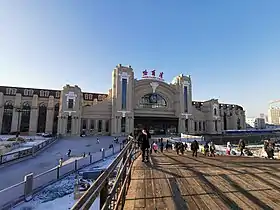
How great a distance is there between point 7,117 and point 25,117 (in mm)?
4321

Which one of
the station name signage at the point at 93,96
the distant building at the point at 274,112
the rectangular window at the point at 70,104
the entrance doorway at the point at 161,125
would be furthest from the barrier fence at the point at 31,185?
the distant building at the point at 274,112

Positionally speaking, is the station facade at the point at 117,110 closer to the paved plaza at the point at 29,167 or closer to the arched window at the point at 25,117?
the arched window at the point at 25,117

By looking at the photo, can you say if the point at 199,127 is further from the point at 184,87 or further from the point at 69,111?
the point at 69,111

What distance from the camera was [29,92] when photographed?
181 ft

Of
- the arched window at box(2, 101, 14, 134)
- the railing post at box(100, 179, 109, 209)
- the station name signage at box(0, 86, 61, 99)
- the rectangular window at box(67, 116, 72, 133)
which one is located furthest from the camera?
the station name signage at box(0, 86, 61, 99)

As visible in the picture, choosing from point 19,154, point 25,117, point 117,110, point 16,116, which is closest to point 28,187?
point 19,154

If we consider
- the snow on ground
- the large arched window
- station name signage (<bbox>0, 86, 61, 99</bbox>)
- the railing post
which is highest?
station name signage (<bbox>0, 86, 61, 99</bbox>)

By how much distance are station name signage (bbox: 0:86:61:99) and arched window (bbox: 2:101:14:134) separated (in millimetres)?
3188

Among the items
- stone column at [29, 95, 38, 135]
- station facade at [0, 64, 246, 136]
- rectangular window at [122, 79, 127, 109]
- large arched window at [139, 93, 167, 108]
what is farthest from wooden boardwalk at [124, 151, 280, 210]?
stone column at [29, 95, 38, 135]

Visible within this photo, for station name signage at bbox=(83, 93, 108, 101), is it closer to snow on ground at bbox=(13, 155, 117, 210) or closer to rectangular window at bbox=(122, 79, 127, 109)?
rectangular window at bbox=(122, 79, 127, 109)

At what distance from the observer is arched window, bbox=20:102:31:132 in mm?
50994

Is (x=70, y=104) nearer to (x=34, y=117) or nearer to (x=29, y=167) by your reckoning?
(x=34, y=117)

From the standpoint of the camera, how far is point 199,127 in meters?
58.1

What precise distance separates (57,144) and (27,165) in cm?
1386
